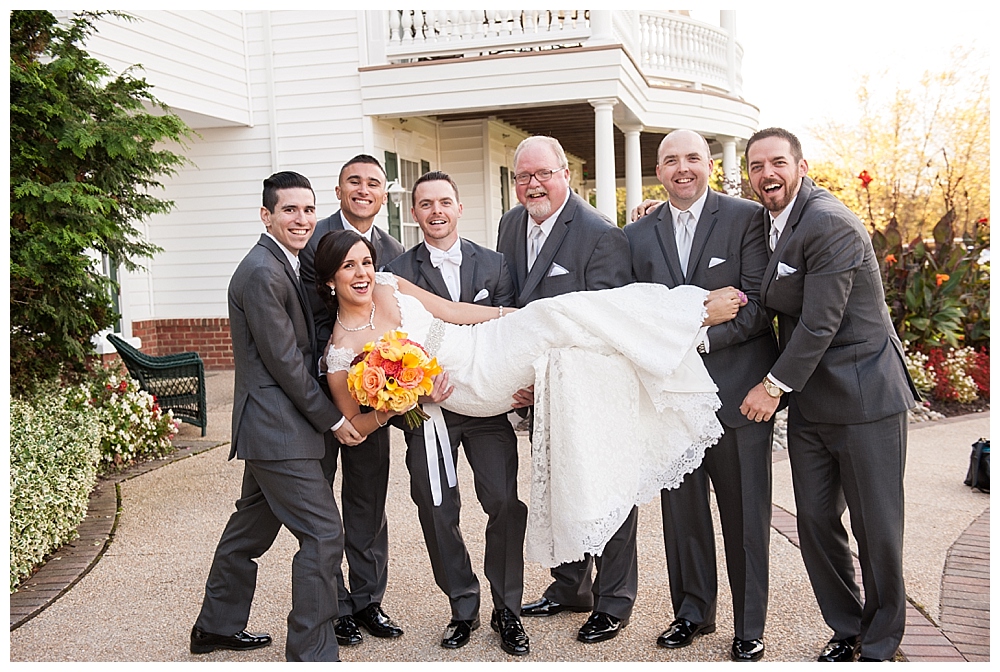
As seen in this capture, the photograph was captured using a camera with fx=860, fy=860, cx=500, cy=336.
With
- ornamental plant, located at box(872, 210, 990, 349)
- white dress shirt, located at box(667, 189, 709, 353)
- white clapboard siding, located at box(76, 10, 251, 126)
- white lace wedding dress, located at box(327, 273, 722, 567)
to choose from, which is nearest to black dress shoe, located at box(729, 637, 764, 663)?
white lace wedding dress, located at box(327, 273, 722, 567)

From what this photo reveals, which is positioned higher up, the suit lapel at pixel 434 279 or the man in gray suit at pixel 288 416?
the suit lapel at pixel 434 279

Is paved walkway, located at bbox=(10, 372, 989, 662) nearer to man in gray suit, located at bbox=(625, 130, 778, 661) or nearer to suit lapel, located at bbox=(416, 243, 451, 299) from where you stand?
man in gray suit, located at bbox=(625, 130, 778, 661)

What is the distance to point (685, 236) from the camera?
3.88 m

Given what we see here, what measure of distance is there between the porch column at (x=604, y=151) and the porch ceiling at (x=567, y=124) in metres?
1.32

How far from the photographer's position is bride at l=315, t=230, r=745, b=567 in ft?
11.9

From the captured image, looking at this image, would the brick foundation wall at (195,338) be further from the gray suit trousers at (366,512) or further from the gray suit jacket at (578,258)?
the gray suit jacket at (578,258)

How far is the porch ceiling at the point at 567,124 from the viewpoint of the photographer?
13.2 metres

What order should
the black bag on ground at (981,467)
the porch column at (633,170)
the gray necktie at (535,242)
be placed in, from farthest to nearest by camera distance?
the porch column at (633,170) → the black bag on ground at (981,467) → the gray necktie at (535,242)

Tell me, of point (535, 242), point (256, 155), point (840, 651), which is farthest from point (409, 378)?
point (256, 155)

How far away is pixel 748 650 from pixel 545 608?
98 centimetres

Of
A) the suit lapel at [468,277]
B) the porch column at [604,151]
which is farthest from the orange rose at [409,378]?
the porch column at [604,151]

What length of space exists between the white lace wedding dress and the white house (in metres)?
7.87

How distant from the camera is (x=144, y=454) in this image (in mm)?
7457
